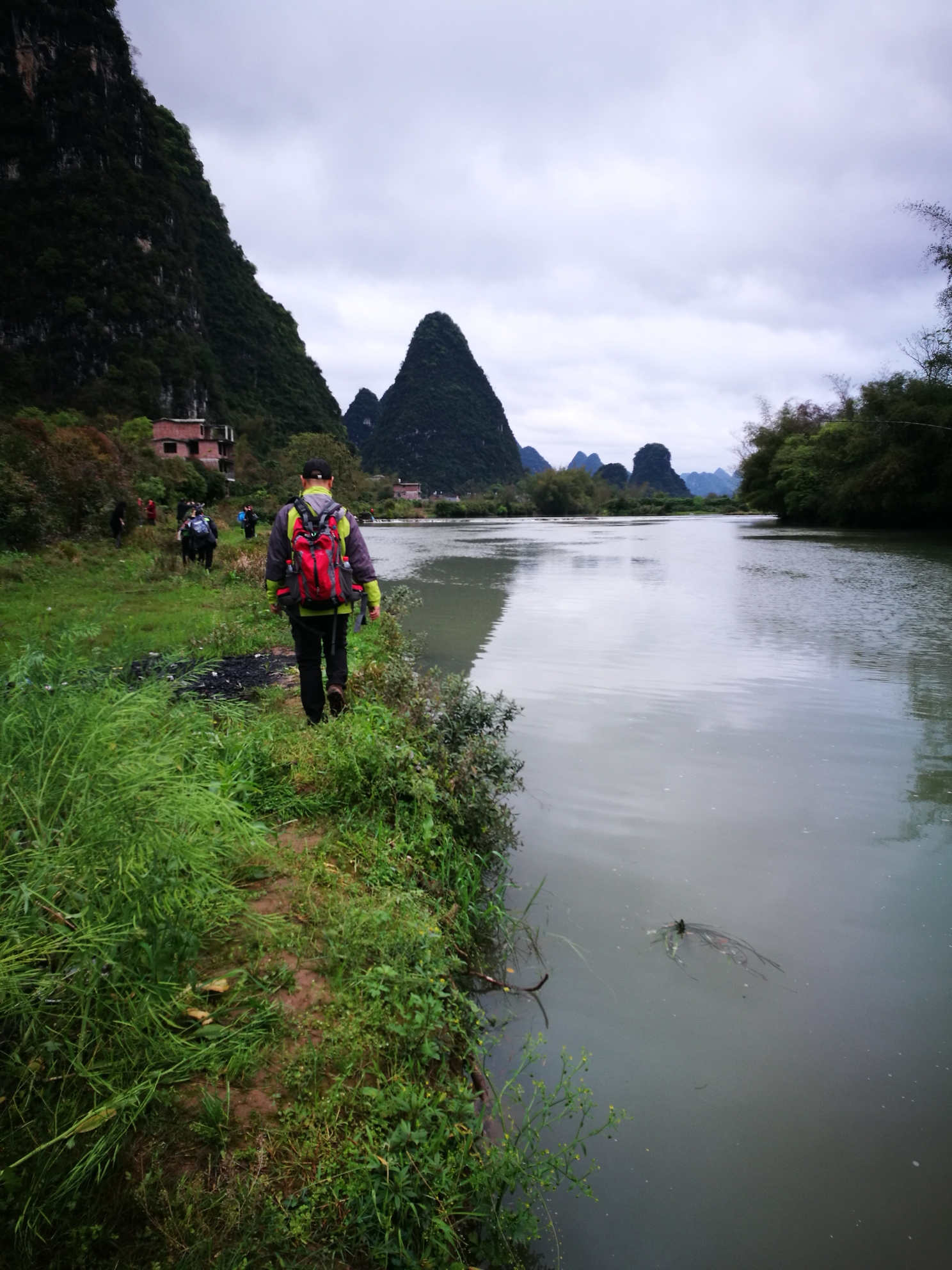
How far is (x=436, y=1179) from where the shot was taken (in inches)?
73.2

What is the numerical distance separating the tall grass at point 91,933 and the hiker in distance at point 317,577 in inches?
69.9

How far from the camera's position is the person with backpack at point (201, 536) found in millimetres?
15516

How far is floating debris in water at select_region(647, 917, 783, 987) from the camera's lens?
11.1ft

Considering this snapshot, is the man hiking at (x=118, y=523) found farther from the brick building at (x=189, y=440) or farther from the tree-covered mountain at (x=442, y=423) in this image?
the tree-covered mountain at (x=442, y=423)

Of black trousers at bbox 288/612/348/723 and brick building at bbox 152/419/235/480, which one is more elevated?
brick building at bbox 152/419/235/480

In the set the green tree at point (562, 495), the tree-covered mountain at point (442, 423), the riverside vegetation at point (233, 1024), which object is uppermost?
the tree-covered mountain at point (442, 423)

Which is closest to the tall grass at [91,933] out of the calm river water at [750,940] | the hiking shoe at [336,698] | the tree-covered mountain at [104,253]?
the calm river water at [750,940]

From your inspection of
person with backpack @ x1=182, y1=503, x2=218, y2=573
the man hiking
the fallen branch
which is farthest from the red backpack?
the man hiking

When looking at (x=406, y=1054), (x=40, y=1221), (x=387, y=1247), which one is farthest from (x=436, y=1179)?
(x=40, y=1221)

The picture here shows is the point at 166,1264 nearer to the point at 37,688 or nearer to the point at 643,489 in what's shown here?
the point at 37,688

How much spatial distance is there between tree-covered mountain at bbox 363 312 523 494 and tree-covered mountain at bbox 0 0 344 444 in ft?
177

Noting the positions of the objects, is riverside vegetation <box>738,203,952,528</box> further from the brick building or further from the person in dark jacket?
the brick building

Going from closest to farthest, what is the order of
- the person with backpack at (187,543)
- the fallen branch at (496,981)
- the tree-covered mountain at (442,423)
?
the fallen branch at (496,981), the person with backpack at (187,543), the tree-covered mountain at (442,423)

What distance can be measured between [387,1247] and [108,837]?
1.41 meters
